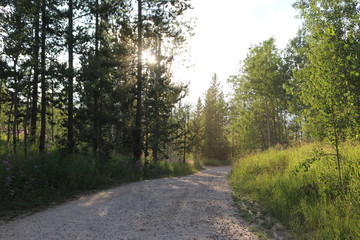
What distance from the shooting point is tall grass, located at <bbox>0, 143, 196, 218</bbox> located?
21.4ft

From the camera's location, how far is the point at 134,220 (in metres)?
5.29

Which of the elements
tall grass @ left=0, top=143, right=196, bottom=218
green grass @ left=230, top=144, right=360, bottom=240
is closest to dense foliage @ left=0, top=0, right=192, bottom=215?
tall grass @ left=0, top=143, right=196, bottom=218

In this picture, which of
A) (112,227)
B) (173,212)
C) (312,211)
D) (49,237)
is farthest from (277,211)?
(49,237)

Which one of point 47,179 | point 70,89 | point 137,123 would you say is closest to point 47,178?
point 47,179

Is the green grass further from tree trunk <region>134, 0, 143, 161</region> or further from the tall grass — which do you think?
tree trunk <region>134, 0, 143, 161</region>

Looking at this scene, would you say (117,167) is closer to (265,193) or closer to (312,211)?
(265,193)

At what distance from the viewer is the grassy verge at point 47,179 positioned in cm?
646

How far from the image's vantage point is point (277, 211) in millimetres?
5785

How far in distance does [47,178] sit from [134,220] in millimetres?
4389

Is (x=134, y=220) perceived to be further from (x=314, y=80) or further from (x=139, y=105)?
(x=139, y=105)

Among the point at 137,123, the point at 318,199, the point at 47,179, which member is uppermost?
the point at 137,123

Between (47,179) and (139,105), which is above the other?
(139,105)

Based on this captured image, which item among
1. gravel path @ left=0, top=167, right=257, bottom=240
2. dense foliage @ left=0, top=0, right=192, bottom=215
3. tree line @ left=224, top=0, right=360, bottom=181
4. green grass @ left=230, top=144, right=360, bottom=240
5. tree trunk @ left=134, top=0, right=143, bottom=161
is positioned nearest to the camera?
green grass @ left=230, top=144, right=360, bottom=240

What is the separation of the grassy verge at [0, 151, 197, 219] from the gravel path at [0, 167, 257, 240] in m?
0.71
